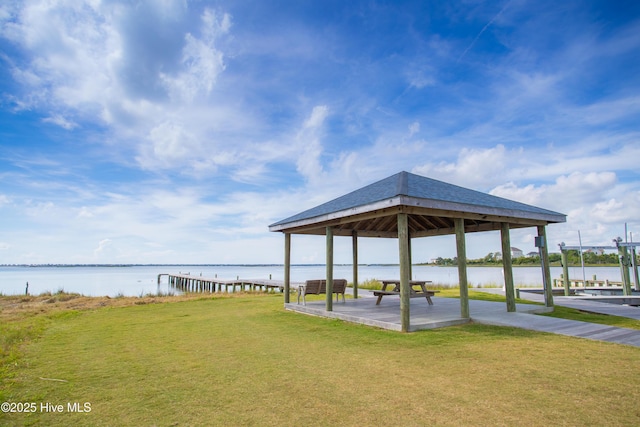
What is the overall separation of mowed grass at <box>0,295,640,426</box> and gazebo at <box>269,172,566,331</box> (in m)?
1.51

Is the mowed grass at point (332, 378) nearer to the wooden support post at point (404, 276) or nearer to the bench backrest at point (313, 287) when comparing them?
the wooden support post at point (404, 276)

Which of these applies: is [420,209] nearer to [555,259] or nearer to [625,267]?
[625,267]

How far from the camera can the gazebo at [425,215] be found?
20.2ft

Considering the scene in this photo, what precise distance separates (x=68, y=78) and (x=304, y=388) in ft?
37.9

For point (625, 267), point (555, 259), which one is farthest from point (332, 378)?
point (555, 259)

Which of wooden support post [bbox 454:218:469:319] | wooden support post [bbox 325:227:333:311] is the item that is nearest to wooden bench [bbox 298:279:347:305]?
wooden support post [bbox 325:227:333:311]

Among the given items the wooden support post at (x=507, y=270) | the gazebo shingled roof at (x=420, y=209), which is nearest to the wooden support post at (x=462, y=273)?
the gazebo shingled roof at (x=420, y=209)

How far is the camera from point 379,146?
13312 mm

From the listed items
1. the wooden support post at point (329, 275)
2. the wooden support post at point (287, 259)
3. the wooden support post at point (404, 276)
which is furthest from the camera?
the wooden support post at point (287, 259)

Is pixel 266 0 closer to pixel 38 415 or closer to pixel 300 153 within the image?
pixel 300 153

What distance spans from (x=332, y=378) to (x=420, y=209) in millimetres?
3730

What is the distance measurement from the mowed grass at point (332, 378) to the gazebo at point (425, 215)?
1.51 metres

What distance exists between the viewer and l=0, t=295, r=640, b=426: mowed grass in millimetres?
2750

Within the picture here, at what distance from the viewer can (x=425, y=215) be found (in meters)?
8.09
